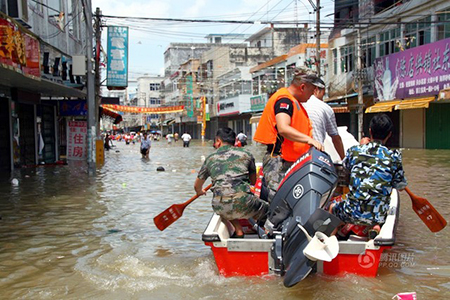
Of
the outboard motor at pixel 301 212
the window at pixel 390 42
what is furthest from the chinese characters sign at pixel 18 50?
the window at pixel 390 42

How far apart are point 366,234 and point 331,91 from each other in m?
30.9

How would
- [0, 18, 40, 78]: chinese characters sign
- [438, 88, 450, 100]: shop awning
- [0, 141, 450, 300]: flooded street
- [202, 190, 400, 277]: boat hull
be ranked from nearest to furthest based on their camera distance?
[202, 190, 400, 277]: boat hull, [0, 141, 450, 300]: flooded street, [0, 18, 40, 78]: chinese characters sign, [438, 88, 450, 100]: shop awning

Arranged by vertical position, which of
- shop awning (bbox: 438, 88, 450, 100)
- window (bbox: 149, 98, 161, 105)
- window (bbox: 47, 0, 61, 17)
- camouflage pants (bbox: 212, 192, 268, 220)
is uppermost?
window (bbox: 149, 98, 161, 105)

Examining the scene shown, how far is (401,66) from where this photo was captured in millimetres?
25641

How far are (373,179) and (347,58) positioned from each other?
2942 cm

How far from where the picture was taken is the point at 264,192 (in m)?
5.40

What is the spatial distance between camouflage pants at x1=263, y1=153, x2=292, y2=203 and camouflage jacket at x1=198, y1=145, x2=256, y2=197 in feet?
0.62

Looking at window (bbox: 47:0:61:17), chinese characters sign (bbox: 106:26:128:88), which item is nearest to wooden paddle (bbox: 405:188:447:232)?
window (bbox: 47:0:61:17)

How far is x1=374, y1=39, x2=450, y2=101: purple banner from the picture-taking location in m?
22.3

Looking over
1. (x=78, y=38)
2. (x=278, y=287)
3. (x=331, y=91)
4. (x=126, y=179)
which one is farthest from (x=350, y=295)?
(x=331, y=91)

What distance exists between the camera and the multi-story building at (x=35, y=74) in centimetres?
1007

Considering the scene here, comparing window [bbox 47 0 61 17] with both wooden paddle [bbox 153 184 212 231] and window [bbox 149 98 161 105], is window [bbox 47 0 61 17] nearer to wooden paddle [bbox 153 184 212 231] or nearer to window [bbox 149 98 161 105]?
wooden paddle [bbox 153 184 212 231]

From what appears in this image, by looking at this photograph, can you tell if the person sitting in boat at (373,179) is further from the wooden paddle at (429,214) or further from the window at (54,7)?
the window at (54,7)

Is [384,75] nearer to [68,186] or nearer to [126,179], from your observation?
[126,179]
